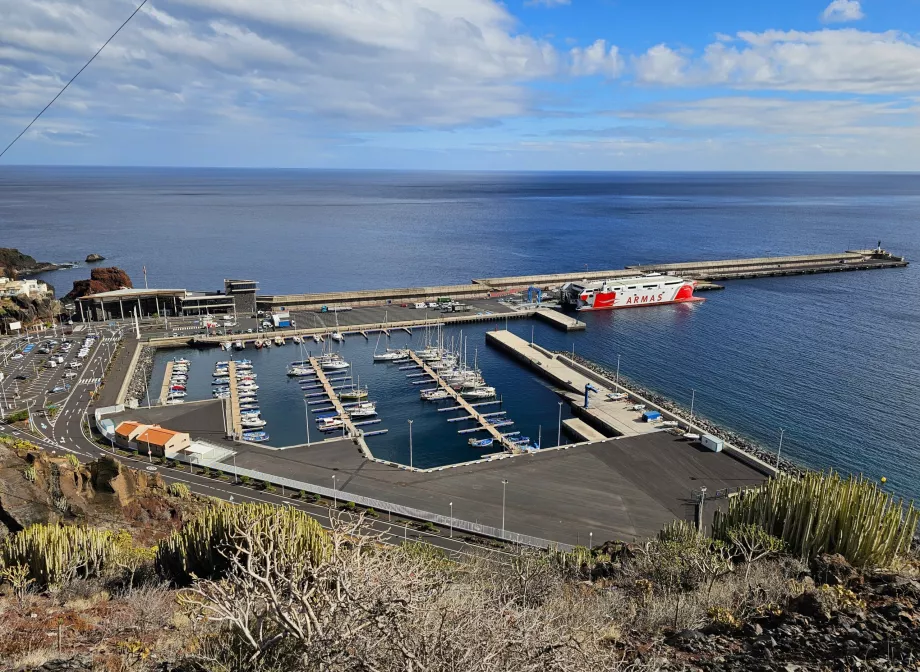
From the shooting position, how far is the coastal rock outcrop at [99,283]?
8262cm

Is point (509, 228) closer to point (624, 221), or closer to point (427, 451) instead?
point (624, 221)

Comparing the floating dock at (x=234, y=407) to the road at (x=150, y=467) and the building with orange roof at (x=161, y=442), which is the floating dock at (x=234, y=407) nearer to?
the building with orange roof at (x=161, y=442)

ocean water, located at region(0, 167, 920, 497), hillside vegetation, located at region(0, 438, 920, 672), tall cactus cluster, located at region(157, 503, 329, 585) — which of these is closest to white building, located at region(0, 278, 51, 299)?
ocean water, located at region(0, 167, 920, 497)

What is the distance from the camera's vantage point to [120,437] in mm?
41156

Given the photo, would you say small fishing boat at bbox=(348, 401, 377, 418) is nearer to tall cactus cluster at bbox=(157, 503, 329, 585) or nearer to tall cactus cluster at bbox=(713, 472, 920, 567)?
tall cactus cluster at bbox=(157, 503, 329, 585)

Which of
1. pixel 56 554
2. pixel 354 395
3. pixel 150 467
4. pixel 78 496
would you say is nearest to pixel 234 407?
pixel 354 395

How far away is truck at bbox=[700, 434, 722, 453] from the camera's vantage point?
40.7 m

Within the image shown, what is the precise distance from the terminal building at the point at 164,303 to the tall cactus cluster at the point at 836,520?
2837 inches

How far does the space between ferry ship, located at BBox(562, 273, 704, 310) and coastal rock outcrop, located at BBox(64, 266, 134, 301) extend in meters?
69.1

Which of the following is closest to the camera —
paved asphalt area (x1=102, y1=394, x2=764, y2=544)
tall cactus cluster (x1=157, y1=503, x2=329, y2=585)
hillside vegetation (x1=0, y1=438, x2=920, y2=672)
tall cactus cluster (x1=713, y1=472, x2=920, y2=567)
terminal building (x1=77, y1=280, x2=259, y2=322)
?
hillside vegetation (x1=0, y1=438, x2=920, y2=672)

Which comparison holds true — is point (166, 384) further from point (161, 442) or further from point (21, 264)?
point (21, 264)

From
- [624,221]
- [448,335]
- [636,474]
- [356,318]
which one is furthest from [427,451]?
[624,221]

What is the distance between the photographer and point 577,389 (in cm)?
5478

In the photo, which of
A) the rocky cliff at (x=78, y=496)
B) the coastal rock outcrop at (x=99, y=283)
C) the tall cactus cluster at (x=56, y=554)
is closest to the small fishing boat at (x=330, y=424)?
the rocky cliff at (x=78, y=496)
